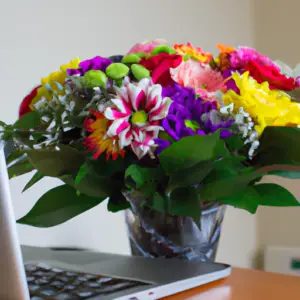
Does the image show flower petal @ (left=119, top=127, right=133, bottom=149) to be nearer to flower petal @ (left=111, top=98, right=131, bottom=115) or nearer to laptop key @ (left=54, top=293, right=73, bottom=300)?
flower petal @ (left=111, top=98, right=131, bottom=115)

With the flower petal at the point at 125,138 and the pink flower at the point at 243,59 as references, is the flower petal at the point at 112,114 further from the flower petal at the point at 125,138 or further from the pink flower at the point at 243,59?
the pink flower at the point at 243,59

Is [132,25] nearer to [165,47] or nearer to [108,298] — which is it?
[165,47]

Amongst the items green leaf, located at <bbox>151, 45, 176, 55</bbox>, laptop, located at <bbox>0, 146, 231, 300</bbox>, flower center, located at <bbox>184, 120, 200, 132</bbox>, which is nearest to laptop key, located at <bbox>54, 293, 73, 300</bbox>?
laptop, located at <bbox>0, 146, 231, 300</bbox>

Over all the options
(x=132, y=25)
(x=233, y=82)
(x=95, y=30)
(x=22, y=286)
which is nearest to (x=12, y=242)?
(x=22, y=286)

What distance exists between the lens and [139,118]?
551 millimetres

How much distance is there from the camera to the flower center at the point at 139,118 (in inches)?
21.6

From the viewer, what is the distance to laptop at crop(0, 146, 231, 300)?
383 mm

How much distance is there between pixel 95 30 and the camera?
1074 millimetres

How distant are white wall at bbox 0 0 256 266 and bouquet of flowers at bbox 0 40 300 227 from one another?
274 mm

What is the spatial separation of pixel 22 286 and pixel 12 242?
4 centimetres

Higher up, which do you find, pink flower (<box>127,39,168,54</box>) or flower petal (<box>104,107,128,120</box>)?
pink flower (<box>127,39,168,54</box>)

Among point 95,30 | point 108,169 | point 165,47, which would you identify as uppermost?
point 95,30

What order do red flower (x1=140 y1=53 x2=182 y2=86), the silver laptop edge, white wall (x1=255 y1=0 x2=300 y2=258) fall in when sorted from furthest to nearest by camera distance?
white wall (x1=255 y1=0 x2=300 y2=258)
red flower (x1=140 y1=53 x2=182 y2=86)
the silver laptop edge

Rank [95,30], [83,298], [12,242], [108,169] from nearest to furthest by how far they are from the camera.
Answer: [12,242] → [83,298] → [108,169] → [95,30]
